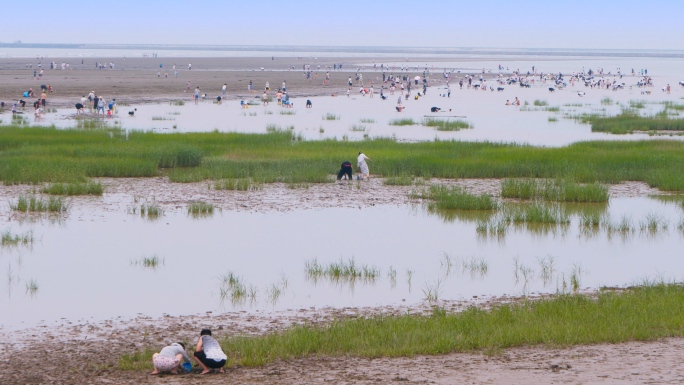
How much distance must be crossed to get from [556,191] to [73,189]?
11.8 meters

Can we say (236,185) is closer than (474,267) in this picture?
No

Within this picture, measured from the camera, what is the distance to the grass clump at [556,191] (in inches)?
918

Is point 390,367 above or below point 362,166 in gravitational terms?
below

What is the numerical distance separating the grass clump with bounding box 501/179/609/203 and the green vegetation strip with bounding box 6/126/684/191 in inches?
65.3

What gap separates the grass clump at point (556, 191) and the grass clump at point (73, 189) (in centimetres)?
992

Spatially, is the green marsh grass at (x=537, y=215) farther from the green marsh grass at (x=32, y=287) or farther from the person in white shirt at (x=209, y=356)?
the person in white shirt at (x=209, y=356)

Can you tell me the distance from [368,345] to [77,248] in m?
8.59

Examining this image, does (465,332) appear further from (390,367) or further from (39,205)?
(39,205)

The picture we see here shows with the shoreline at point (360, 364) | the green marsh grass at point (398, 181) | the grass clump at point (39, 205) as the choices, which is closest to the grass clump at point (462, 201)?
the green marsh grass at point (398, 181)

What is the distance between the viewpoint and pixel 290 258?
1712cm

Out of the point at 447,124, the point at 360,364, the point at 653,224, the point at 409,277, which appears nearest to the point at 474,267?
the point at 409,277

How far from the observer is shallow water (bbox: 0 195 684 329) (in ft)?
46.0

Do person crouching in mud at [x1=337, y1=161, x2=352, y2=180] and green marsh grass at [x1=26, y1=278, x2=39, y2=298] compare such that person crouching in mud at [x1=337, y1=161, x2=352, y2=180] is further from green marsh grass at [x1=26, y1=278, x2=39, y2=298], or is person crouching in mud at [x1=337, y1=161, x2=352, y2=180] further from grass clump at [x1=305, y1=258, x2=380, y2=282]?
green marsh grass at [x1=26, y1=278, x2=39, y2=298]

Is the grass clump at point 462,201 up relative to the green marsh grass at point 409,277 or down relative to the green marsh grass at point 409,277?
up
